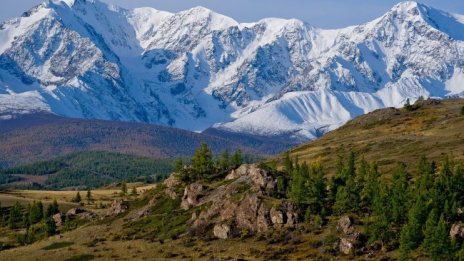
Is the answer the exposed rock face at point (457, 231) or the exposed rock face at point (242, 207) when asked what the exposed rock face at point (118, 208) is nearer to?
the exposed rock face at point (242, 207)

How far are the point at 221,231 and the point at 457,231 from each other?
4312cm

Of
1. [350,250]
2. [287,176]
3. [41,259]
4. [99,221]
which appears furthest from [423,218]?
[99,221]

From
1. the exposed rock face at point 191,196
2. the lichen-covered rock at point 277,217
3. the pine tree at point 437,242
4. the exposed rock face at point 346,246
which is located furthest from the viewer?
the exposed rock face at point 191,196

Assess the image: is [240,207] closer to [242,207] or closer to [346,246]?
[242,207]

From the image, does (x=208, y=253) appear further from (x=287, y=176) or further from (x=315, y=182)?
(x=287, y=176)

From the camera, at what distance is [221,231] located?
505ft

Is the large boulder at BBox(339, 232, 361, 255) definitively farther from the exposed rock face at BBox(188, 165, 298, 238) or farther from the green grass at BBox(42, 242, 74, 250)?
the green grass at BBox(42, 242, 74, 250)

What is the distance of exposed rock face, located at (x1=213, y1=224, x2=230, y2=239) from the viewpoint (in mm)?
152837

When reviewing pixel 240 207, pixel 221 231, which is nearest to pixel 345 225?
pixel 240 207

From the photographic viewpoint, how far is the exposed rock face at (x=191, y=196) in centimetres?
17675

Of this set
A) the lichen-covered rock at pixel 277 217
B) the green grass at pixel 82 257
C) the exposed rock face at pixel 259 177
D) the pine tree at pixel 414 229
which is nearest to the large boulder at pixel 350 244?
the pine tree at pixel 414 229

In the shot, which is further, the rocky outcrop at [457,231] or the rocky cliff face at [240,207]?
the rocky cliff face at [240,207]

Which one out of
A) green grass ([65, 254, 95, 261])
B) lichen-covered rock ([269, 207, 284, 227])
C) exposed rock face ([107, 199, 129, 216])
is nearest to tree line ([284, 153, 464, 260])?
lichen-covered rock ([269, 207, 284, 227])

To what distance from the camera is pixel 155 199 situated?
190m
